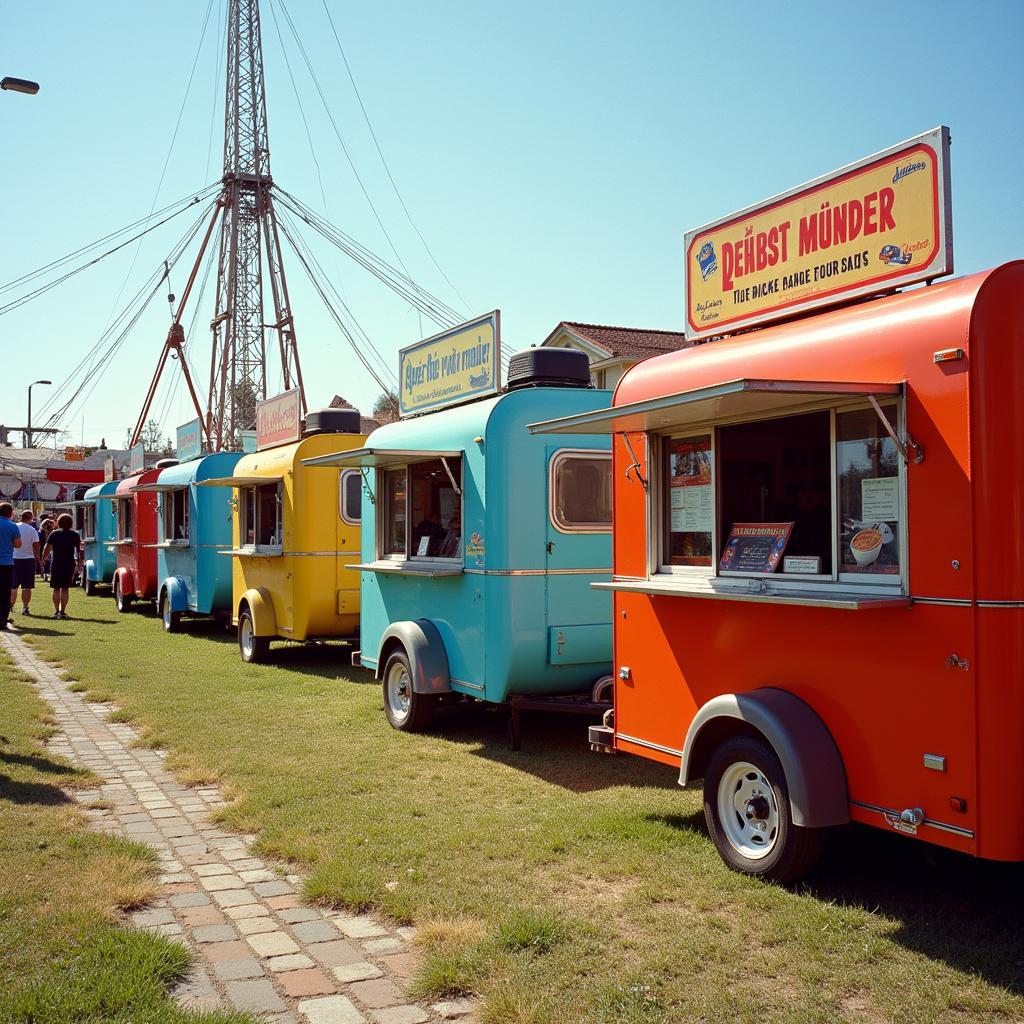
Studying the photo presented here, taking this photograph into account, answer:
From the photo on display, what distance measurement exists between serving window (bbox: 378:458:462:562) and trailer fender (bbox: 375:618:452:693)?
60 centimetres

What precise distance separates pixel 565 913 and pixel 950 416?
8.48ft

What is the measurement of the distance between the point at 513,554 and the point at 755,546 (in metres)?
2.53

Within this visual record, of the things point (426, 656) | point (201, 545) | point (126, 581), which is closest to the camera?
point (426, 656)

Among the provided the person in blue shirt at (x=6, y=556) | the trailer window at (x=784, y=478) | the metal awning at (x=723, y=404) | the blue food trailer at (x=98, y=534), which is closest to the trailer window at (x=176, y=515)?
the person in blue shirt at (x=6, y=556)

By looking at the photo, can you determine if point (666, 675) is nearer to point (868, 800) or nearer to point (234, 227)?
point (868, 800)

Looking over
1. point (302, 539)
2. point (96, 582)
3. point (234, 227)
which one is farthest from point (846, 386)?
point (234, 227)

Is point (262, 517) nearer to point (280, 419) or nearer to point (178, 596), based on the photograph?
point (280, 419)

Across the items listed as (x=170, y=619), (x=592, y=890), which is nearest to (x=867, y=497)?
(x=592, y=890)

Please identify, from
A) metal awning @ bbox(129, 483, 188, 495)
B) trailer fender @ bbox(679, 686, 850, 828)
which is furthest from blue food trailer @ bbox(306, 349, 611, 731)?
metal awning @ bbox(129, 483, 188, 495)

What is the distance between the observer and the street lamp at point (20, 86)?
1140cm

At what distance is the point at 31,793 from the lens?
6.33 m

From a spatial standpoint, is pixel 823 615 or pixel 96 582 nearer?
pixel 823 615

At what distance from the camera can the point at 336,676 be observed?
11.4 metres

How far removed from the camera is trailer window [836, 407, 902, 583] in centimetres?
421
